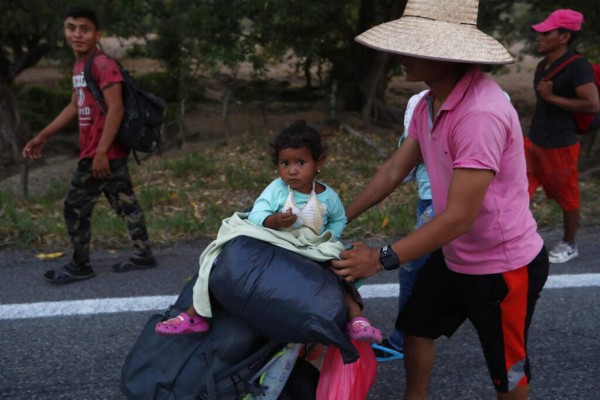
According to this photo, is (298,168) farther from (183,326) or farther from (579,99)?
(579,99)

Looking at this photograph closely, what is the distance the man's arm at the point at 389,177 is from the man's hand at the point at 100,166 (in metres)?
2.09

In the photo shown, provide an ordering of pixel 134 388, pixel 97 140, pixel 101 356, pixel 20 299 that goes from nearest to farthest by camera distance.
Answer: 1. pixel 134 388
2. pixel 101 356
3. pixel 20 299
4. pixel 97 140

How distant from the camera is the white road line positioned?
3.65m

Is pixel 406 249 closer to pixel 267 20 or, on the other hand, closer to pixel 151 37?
pixel 267 20

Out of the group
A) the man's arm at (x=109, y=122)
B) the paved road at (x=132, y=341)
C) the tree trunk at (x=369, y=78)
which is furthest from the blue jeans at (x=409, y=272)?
the tree trunk at (x=369, y=78)

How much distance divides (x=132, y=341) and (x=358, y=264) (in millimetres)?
1758

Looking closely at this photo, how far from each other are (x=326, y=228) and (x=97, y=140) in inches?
87.5

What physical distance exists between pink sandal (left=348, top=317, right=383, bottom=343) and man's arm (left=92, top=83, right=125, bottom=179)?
2.51 metres

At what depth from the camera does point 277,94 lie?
12.7 metres

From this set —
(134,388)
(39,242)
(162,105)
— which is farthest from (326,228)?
(39,242)

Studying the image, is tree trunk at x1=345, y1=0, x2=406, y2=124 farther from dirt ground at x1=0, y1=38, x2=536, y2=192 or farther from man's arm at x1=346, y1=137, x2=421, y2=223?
man's arm at x1=346, y1=137, x2=421, y2=223

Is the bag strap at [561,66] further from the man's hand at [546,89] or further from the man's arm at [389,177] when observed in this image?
the man's arm at [389,177]

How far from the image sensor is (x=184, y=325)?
7.18 feet

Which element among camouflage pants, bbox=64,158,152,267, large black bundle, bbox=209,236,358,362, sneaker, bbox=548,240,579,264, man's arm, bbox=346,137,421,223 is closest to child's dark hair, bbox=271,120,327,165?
man's arm, bbox=346,137,421,223
